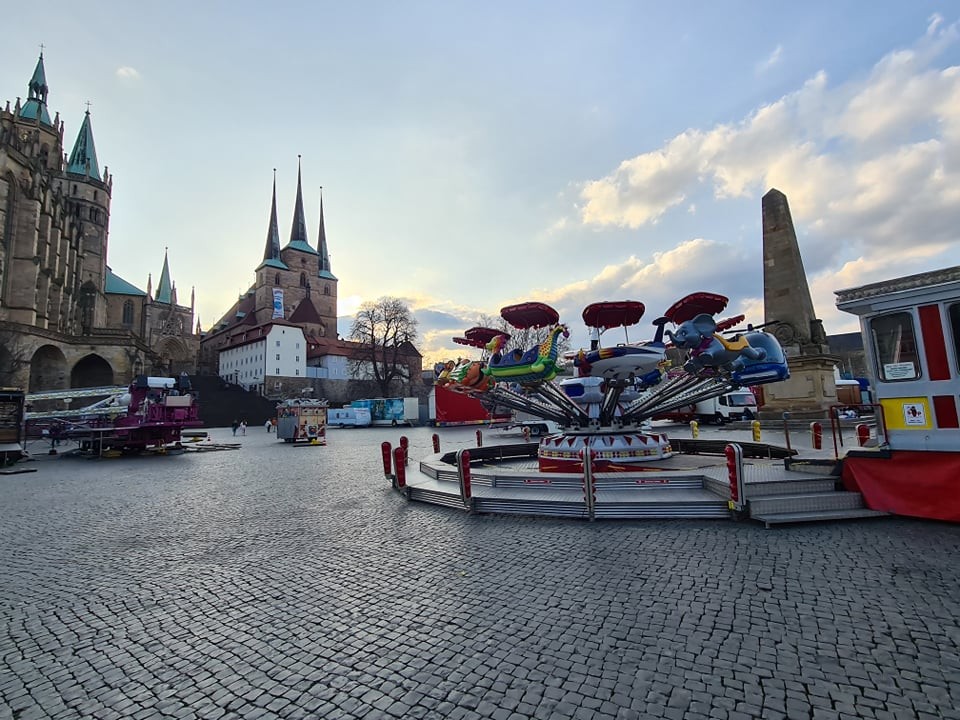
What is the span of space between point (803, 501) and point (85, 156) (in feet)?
287

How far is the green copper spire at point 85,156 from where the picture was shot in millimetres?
61438

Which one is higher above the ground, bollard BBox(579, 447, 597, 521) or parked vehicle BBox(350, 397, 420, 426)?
parked vehicle BBox(350, 397, 420, 426)

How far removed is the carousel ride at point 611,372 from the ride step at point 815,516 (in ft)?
9.96

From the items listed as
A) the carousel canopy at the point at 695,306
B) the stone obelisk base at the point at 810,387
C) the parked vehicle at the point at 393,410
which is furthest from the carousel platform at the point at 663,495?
the parked vehicle at the point at 393,410

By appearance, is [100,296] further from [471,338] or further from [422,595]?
[422,595]

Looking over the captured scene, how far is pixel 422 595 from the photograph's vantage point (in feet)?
15.3

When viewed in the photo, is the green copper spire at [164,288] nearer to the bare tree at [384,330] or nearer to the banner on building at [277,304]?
the banner on building at [277,304]

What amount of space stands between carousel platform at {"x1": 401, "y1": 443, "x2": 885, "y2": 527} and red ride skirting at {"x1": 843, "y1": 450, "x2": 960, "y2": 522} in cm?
29

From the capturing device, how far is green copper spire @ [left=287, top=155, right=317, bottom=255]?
95562 millimetres

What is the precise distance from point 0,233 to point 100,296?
915 inches

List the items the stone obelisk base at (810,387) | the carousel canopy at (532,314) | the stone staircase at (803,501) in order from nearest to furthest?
the stone staircase at (803,501), the carousel canopy at (532,314), the stone obelisk base at (810,387)

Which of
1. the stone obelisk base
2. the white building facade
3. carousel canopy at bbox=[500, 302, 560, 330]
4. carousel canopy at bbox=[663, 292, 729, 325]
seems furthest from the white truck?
the white building facade

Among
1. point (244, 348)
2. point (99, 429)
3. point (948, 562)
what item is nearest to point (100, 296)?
point (244, 348)

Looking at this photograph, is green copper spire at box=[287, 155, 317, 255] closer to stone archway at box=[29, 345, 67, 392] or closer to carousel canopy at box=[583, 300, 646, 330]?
stone archway at box=[29, 345, 67, 392]
